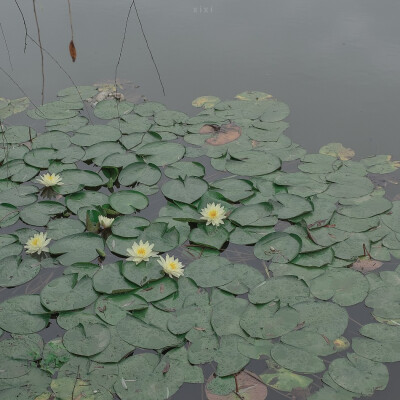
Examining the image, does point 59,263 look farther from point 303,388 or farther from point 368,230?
point 368,230

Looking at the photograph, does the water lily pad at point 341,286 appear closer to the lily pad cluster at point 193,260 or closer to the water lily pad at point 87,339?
the lily pad cluster at point 193,260

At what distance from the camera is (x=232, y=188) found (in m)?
2.66

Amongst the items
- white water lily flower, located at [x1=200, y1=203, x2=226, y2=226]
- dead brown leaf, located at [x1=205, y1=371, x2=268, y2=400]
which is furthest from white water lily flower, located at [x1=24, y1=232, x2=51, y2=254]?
dead brown leaf, located at [x1=205, y1=371, x2=268, y2=400]

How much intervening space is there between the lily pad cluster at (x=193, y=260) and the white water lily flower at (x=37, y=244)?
37 mm

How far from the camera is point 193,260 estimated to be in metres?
2.27

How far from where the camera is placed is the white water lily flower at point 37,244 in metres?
2.28

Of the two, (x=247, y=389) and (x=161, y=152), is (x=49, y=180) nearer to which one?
(x=161, y=152)

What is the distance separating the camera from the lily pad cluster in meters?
1.81

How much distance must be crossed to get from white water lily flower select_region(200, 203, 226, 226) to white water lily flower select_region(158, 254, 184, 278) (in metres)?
0.30

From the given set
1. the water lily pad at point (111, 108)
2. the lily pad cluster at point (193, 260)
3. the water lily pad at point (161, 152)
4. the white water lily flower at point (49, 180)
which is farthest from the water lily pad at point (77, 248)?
the water lily pad at point (111, 108)

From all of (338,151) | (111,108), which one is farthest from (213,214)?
(111,108)

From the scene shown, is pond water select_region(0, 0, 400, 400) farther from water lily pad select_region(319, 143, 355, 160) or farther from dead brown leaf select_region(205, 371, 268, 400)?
dead brown leaf select_region(205, 371, 268, 400)

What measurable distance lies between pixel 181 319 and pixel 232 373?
0.30 m

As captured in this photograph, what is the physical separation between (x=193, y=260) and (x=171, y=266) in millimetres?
166
